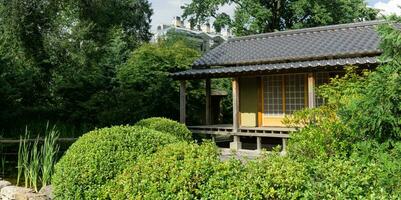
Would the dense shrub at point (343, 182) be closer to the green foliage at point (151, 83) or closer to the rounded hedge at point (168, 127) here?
the rounded hedge at point (168, 127)

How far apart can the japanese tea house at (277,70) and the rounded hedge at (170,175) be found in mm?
9329

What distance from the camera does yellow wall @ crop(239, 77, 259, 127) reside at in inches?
670

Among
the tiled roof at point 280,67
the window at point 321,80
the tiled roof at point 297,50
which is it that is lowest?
the window at point 321,80

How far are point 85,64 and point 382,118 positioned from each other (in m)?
19.9

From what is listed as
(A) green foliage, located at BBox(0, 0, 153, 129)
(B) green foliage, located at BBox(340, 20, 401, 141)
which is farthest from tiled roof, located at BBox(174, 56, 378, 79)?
(B) green foliage, located at BBox(340, 20, 401, 141)

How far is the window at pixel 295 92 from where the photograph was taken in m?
15.8

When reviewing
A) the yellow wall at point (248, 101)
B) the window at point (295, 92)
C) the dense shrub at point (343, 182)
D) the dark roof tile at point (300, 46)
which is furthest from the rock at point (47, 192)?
the yellow wall at point (248, 101)

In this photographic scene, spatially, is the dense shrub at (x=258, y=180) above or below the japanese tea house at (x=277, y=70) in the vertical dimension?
below

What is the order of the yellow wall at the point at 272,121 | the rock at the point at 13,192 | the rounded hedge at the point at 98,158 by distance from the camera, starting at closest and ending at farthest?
1. the rounded hedge at the point at 98,158
2. the rock at the point at 13,192
3. the yellow wall at the point at 272,121

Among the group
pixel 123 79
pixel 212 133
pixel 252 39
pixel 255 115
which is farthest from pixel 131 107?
pixel 252 39

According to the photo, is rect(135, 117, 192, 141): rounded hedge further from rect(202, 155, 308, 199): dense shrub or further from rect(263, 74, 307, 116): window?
rect(202, 155, 308, 199): dense shrub

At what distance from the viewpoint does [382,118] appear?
4500 millimetres

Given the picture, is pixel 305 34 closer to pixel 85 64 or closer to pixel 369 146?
pixel 85 64

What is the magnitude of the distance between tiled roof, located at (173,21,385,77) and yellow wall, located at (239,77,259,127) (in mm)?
814
